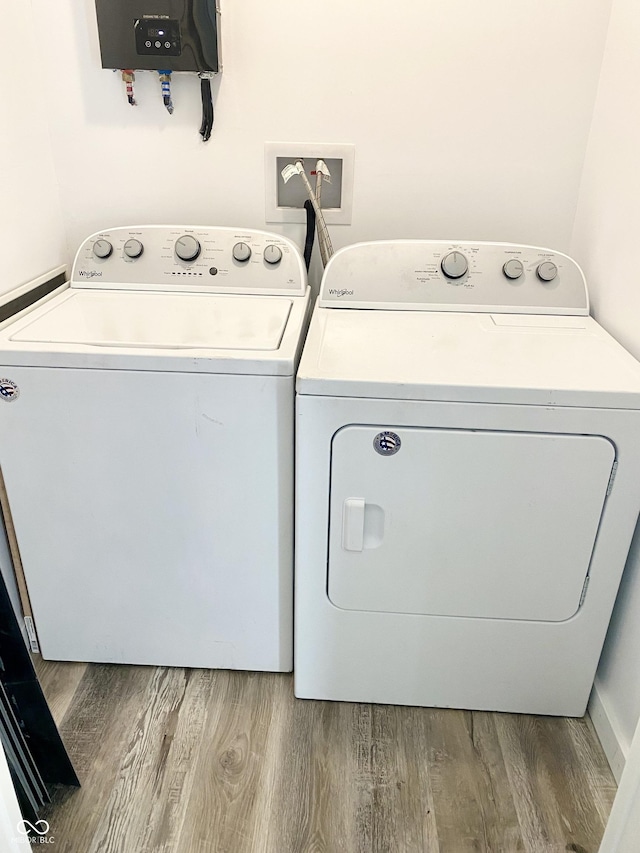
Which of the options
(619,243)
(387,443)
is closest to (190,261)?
(387,443)

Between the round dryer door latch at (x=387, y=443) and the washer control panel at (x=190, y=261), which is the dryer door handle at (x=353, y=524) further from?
the washer control panel at (x=190, y=261)

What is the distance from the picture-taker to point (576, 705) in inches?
60.7

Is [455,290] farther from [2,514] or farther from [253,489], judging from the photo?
[2,514]

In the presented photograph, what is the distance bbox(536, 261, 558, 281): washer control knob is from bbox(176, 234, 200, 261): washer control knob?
0.90 metres

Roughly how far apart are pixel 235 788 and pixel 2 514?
82 centimetres

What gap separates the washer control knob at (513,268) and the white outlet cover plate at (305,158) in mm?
477

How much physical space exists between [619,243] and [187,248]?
1084 millimetres

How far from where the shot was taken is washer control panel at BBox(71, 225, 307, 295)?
1734 millimetres

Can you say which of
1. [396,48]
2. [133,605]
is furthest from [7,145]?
[133,605]

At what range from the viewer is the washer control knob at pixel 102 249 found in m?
1.76

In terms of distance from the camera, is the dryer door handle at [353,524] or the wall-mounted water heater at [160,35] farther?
the wall-mounted water heater at [160,35]

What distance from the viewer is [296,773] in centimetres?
142

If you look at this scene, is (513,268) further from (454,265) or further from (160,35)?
(160,35)

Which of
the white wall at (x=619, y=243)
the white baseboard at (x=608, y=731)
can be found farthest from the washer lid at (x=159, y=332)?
the white baseboard at (x=608, y=731)
